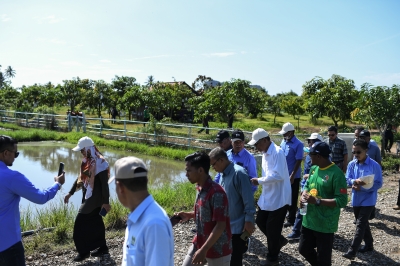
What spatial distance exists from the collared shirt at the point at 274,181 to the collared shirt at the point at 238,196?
0.66m

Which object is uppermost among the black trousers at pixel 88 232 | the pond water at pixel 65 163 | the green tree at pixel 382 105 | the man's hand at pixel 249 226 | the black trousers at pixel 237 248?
the green tree at pixel 382 105

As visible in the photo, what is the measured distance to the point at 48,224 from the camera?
19.7 feet

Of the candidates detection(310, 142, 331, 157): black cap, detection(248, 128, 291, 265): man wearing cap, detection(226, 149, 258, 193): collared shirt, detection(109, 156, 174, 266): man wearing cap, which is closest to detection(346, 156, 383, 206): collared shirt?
detection(248, 128, 291, 265): man wearing cap

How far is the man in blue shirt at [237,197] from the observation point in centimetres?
354

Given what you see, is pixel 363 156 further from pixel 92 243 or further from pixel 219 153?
pixel 92 243

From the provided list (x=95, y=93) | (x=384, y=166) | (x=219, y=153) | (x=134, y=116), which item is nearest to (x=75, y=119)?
(x=95, y=93)

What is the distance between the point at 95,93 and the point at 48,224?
26.0 m

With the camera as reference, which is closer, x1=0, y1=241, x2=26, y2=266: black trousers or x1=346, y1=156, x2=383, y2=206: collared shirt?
x1=0, y1=241, x2=26, y2=266: black trousers

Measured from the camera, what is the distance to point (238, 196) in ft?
12.0

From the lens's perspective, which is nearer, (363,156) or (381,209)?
(363,156)

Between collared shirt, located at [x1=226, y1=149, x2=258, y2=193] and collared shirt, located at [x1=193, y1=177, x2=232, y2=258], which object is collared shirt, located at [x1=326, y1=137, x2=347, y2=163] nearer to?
collared shirt, located at [x1=226, y1=149, x2=258, y2=193]

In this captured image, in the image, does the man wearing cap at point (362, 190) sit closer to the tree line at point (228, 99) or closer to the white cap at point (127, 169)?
the white cap at point (127, 169)

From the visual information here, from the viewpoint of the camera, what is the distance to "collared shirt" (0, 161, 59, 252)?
3.11m

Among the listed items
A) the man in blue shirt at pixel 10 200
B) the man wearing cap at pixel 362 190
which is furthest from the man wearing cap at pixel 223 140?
the man in blue shirt at pixel 10 200
